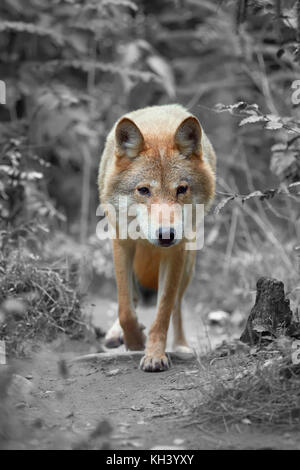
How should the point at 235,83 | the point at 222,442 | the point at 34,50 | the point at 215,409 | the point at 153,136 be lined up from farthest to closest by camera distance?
1. the point at 235,83
2. the point at 34,50
3. the point at 153,136
4. the point at 215,409
5. the point at 222,442

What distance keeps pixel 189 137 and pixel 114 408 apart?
1.99 metres

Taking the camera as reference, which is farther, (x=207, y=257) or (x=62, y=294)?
(x=207, y=257)

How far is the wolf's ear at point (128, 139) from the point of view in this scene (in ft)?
14.6

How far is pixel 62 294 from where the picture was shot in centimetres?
511

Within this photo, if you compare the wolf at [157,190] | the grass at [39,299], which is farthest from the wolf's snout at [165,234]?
the grass at [39,299]

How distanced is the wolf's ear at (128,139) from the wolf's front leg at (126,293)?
711mm

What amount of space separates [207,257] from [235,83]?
3687mm

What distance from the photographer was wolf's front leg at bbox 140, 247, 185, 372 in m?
4.55

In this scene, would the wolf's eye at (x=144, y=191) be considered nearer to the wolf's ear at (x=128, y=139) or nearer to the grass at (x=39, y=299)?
the wolf's ear at (x=128, y=139)

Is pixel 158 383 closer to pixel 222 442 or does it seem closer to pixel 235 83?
pixel 222 442

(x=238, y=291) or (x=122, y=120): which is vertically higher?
(x=122, y=120)

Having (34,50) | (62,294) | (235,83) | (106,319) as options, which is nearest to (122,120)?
(62,294)

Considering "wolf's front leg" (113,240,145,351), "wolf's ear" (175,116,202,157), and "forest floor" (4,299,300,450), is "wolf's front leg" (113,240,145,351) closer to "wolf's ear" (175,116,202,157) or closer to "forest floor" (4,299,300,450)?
"forest floor" (4,299,300,450)

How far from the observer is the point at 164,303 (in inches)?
185
